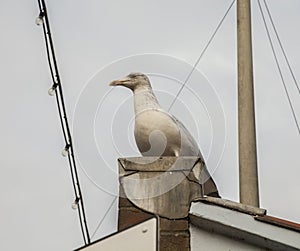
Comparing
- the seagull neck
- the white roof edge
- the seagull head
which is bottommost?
the white roof edge

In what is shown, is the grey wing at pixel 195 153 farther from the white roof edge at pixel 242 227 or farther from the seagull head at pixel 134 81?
the white roof edge at pixel 242 227

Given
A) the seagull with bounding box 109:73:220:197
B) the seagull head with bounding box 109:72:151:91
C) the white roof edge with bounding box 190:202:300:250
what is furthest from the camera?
the seagull head with bounding box 109:72:151:91

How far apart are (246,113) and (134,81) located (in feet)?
4.44

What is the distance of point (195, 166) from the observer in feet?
10.6

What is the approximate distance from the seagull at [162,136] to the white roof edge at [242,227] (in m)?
0.69

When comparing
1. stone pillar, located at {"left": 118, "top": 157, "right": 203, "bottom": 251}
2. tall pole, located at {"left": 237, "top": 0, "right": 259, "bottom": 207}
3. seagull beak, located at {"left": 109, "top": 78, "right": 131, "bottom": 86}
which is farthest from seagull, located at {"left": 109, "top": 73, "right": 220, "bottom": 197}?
tall pole, located at {"left": 237, "top": 0, "right": 259, "bottom": 207}

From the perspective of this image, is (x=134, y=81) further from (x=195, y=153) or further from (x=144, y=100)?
(x=195, y=153)

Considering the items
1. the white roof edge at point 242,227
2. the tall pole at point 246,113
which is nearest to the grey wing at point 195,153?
the white roof edge at point 242,227

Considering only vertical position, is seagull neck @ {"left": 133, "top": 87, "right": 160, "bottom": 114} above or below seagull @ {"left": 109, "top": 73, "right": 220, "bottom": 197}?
above

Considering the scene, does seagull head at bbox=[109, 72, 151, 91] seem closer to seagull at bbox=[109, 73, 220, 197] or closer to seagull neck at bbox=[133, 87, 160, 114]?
seagull neck at bbox=[133, 87, 160, 114]

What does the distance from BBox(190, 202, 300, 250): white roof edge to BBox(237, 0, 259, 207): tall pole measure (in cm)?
214

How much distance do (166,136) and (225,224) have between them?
1.04 metres

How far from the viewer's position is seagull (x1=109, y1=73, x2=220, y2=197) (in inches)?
135

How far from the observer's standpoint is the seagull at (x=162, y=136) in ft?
11.3
